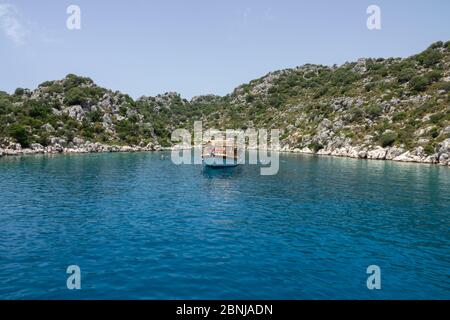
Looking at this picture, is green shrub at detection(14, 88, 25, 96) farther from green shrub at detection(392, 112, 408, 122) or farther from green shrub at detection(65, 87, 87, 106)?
green shrub at detection(392, 112, 408, 122)

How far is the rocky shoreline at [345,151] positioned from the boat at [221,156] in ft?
187

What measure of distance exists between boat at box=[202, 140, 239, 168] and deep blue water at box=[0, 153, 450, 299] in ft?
74.3

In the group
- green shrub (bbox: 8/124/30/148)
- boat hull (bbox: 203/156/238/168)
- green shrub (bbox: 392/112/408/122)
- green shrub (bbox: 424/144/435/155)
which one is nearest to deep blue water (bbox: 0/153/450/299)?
boat hull (bbox: 203/156/238/168)

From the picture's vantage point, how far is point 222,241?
101ft

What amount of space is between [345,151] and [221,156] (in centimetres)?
6768

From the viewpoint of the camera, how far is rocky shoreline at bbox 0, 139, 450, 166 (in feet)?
334

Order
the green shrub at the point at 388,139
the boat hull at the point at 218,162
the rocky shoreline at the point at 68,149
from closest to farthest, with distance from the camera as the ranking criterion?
the boat hull at the point at 218,162 < the green shrub at the point at 388,139 < the rocky shoreline at the point at 68,149

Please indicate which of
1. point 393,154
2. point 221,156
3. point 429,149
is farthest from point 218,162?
point 429,149

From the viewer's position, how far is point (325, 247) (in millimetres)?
29391

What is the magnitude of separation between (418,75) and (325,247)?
156022mm

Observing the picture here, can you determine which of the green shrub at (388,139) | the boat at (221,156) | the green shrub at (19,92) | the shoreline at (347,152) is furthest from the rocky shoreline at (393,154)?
the green shrub at (19,92)

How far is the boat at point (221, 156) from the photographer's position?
270 ft

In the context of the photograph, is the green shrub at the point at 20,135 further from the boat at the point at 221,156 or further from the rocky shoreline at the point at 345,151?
the boat at the point at 221,156

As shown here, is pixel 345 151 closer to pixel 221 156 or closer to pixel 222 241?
pixel 221 156
